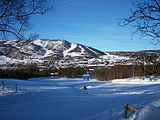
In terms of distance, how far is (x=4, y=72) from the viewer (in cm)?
5606

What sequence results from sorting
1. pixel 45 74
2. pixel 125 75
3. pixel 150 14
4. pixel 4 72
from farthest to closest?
pixel 45 74 < pixel 125 75 < pixel 4 72 < pixel 150 14

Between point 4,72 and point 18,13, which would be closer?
point 18,13

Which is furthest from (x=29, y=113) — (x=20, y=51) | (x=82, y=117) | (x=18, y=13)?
(x=18, y=13)

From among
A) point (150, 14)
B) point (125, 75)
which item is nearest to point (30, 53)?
point (150, 14)

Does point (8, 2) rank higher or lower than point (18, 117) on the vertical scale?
higher

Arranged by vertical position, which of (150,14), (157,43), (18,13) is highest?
(18,13)

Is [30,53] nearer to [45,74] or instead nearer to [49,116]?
[49,116]

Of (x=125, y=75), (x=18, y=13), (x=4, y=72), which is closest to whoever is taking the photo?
(x=18, y=13)

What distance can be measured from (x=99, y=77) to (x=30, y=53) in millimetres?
69779

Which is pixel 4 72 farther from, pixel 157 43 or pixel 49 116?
pixel 157 43

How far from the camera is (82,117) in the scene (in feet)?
24.5

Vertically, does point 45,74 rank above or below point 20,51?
below

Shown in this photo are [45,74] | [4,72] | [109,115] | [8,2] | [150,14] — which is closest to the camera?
[150,14]

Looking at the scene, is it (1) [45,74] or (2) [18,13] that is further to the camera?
(1) [45,74]
